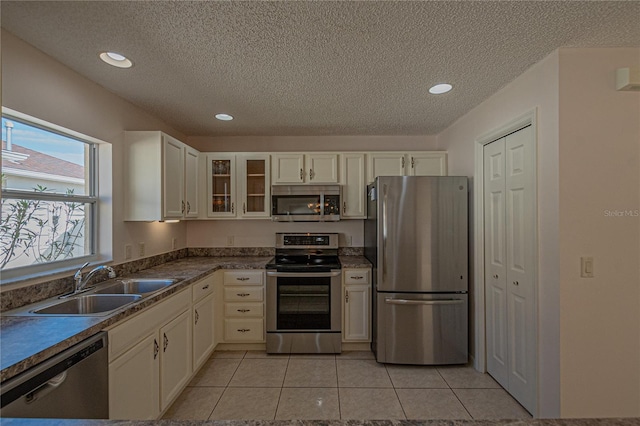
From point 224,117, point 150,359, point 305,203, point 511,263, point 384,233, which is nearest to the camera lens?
point 150,359

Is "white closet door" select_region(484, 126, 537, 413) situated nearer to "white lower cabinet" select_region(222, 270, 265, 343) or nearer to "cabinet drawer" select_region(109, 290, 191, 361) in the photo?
"white lower cabinet" select_region(222, 270, 265, 343)

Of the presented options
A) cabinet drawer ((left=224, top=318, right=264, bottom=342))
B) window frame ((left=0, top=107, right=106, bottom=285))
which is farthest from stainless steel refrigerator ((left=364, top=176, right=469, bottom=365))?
window frame ((left=0, top=107, right=106, bottom=285))

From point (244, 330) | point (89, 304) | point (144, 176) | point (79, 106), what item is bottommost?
point (244, 330)

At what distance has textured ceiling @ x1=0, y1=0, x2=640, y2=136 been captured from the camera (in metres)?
1.42

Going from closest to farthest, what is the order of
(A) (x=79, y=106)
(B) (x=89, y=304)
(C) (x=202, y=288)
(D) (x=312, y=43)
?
1. (D) (x=312, y=43)
2. (B) (x=89, y=304)
3. (A) (x=79, y=106)
4. (C) (x=202, y=288)

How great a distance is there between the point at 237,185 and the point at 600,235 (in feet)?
10.3

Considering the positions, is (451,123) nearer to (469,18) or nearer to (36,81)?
(469,18)

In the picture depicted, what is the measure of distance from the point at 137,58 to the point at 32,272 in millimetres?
Result: 1454

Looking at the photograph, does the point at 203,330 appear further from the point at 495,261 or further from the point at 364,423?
the point at 495,261

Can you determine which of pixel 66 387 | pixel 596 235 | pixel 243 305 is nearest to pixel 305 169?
pixel 243 305

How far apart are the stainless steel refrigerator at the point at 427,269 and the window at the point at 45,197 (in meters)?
2.45

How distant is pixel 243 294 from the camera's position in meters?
3.04

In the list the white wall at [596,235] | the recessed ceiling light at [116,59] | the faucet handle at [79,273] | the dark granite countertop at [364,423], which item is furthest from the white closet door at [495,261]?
the faucet handle at [79,273]

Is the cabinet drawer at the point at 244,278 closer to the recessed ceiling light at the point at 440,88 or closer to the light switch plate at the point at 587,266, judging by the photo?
the recessed ceiling light at the point at 440,88
